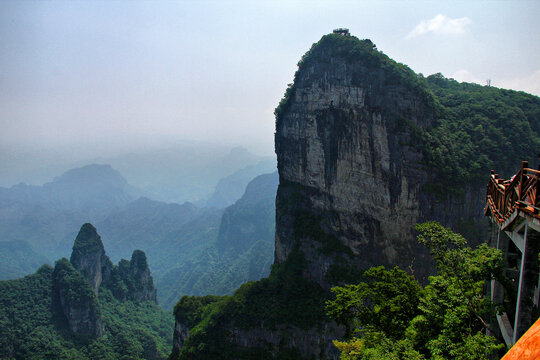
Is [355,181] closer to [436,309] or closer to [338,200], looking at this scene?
[338,200]

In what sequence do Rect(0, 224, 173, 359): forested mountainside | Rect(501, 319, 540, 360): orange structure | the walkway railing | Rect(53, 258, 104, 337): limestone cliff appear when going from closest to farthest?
Rect(501, 319, 540, 360): orange structure, the walkway railing, Rect(0, 224, 173, 359): forested mountainside, Rect(53, 258, 104, 337): limestone cliff

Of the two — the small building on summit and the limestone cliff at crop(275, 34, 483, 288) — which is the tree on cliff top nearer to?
the limestone cliff at crop(275, 34, 483, 288)

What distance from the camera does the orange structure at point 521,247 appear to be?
18.0 ft

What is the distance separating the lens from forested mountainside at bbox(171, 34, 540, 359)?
998 inches

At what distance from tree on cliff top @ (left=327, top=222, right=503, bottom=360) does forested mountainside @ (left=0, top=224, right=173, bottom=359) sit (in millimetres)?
40496

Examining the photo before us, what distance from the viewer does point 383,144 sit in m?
25.9

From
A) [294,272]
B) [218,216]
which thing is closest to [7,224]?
[218,216]

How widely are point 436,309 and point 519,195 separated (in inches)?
127

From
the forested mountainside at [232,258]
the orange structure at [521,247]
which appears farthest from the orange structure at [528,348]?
the forested mountainside at [232,258]

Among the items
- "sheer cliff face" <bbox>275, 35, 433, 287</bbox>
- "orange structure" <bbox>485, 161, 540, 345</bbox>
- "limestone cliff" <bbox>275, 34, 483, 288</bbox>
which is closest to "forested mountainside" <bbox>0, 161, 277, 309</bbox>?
"sheer cliff face" <bbox>275, 35, 433, 287</bbox>

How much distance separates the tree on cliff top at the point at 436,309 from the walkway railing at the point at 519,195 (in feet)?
3.19

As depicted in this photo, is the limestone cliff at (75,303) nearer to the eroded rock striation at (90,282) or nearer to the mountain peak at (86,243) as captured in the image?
the eroded rock striation at (90,282)

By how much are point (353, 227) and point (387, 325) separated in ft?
63.7

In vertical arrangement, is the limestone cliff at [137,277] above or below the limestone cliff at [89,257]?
below
